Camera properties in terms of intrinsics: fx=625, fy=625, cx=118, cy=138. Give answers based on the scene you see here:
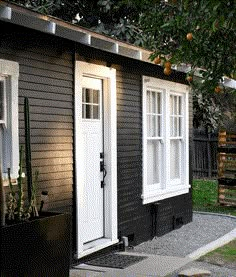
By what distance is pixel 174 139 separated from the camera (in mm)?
12438

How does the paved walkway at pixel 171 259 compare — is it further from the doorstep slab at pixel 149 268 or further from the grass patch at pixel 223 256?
the grass patch at pixel 223 256

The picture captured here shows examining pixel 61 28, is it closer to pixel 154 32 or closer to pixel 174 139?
pixel 154 32

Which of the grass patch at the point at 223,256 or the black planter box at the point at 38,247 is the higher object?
the black planter box at the point at 38,247

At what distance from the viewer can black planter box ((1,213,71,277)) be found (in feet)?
19.1

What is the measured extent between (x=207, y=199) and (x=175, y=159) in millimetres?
5318

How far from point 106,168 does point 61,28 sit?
303 cm

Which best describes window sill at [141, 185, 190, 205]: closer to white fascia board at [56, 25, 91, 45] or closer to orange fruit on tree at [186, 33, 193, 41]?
white fascia board at [56, 25, 91, 45]

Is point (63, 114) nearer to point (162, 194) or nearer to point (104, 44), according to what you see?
point (104, 44)

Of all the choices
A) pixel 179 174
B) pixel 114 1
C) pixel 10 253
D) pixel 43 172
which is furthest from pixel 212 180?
pixel 10 253

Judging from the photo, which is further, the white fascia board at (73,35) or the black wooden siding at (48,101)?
the black wooden siding at (48,101)

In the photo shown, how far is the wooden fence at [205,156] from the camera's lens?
79.7 feet

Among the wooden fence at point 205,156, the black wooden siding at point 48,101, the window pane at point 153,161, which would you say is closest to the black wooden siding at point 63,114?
the black wooden siding at point 48,101

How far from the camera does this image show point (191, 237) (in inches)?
449

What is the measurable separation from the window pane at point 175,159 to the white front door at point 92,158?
2998mm
